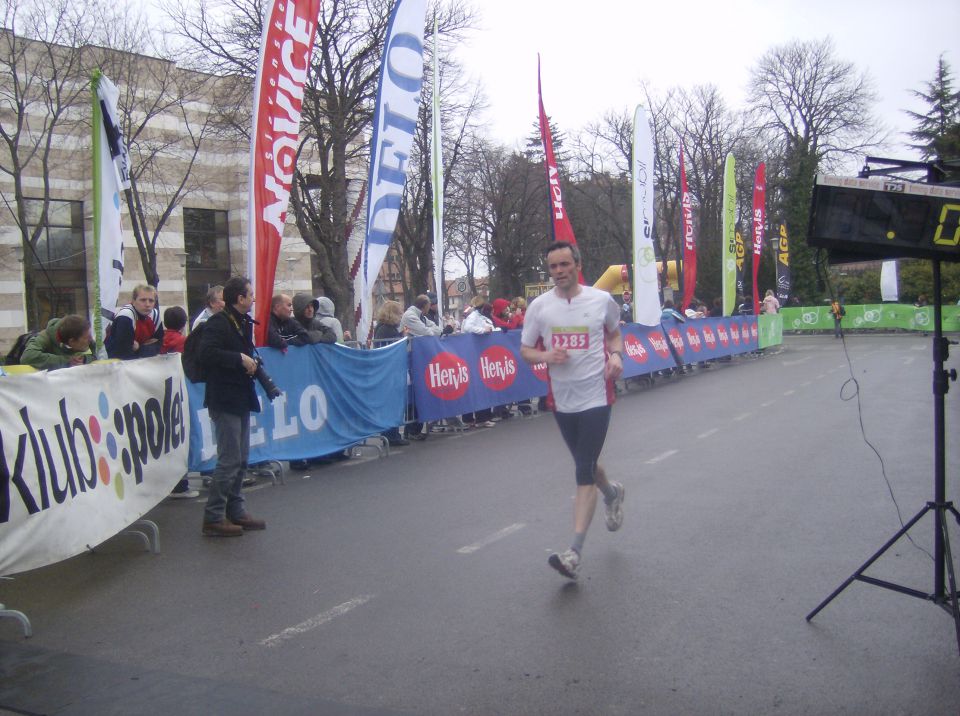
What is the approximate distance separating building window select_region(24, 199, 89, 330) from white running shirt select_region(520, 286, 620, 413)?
3538cm

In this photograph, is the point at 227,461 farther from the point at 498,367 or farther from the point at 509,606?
the point at 498,367

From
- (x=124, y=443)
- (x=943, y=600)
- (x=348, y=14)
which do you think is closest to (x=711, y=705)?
(x=943, y=600)

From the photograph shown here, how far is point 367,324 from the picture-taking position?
12.5 metres

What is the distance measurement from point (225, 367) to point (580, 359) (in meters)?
2.98

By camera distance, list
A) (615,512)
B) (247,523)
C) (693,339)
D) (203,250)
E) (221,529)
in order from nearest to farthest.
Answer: (615,512) → (221,529) → (247,523) → (693,339) → (203,250)

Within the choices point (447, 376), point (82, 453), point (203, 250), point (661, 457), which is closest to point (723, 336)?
point (447, 376)

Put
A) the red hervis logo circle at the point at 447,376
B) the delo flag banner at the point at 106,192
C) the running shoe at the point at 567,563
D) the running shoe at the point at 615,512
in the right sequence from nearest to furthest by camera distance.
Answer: the running shoe at the point at 567,563, the running shoe at the point at 615,512, the delo flag banner at the point at 106,192, the red hervis logo circle at the point at 447,376

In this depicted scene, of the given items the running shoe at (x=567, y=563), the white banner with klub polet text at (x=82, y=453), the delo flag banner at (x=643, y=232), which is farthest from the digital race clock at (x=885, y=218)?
the delo flag banner at (x=643, y=232)

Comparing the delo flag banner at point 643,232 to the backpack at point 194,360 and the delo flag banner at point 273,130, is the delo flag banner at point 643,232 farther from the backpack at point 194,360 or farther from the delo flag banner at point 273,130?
the backpack at point 194,360

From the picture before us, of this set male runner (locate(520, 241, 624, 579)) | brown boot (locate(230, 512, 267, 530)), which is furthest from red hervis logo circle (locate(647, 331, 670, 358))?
male runner (locate(520, 241, 624, 579))

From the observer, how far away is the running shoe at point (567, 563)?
5242mm

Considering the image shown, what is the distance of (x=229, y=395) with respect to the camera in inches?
277

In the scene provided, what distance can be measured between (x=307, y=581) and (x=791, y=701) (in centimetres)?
317

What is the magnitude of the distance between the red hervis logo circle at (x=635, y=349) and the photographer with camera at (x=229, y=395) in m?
12.9
